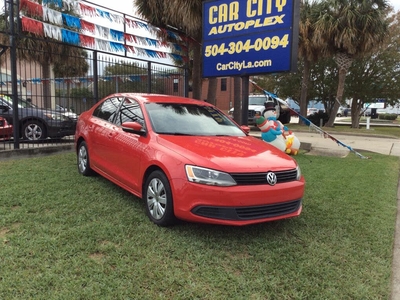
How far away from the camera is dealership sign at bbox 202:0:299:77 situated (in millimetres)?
6566

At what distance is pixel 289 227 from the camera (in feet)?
12.9

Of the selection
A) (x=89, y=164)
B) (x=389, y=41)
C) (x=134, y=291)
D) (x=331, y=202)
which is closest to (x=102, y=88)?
(x=89, y=164)

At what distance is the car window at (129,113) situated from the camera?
4.52 meters

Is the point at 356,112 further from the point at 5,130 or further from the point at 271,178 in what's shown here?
the point at 271,178

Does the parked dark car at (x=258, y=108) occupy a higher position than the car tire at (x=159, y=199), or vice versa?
the parked dark car at (x=258, y=108)

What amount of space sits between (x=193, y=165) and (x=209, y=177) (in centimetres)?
21

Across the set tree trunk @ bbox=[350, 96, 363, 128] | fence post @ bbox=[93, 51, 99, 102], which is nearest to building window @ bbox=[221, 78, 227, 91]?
tree trunk @ bbox=[350, 96, 363, 128]

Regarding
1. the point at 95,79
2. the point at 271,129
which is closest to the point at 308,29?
the point at 271,129

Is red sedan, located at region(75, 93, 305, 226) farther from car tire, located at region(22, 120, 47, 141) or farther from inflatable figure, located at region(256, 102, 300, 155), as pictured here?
car tire, located at region(22, 120, 47, 141)

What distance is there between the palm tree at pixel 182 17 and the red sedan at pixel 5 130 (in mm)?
6402

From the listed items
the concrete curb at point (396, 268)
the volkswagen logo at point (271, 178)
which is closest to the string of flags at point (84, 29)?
the volkswagen logo at point (271, 178)

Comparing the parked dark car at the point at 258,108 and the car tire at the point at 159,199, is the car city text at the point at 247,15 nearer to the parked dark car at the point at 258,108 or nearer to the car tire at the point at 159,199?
the car tire at the point at 159,199

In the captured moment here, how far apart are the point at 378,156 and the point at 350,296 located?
26.4ft

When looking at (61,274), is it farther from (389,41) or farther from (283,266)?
(389,41)
